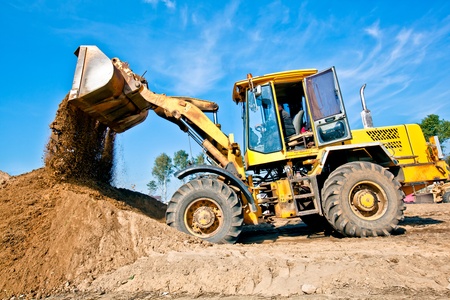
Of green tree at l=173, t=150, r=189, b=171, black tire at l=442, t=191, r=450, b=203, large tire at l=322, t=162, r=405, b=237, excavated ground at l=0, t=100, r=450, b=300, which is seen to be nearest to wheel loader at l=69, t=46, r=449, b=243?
large tire at l=322, t=162, r=405, b=237

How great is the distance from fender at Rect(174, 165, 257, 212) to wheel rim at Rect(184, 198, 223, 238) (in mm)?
570

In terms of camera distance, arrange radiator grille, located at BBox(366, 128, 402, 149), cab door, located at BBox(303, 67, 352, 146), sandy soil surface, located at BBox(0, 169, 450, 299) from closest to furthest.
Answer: sandy soil surface, located at BBox(0, 169, 450, 299)
cab door, located at BBox(303, 67, 352, 146)
radiator grille, located at BBox(366, 128, 402, 149)

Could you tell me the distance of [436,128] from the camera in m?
33.5

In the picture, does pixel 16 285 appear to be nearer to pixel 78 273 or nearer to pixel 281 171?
pixel 78 273

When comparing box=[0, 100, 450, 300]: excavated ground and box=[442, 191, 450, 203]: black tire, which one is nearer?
box=[0, 100, 450, 300]: excavated ground

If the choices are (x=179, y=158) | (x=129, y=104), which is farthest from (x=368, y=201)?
(x=179, y=158)

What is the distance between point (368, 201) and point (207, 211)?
288 centimetres

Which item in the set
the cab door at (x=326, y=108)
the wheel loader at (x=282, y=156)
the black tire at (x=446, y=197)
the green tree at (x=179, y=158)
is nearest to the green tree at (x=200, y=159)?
the wheel loader at (x=282, y=156)

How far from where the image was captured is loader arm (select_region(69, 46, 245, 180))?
5652 mm

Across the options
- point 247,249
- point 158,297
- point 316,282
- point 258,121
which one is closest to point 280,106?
point 258,121

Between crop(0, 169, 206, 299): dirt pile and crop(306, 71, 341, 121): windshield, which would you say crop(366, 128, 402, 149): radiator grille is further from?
crop(0, 169, 206, 299): dirt pile

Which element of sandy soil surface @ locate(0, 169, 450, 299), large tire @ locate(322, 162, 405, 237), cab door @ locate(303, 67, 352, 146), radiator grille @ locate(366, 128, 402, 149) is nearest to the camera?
sandy soil surface @ locate(0, 169, 450, 299)

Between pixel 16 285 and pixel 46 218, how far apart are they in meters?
1.40

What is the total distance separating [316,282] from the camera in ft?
10.1
